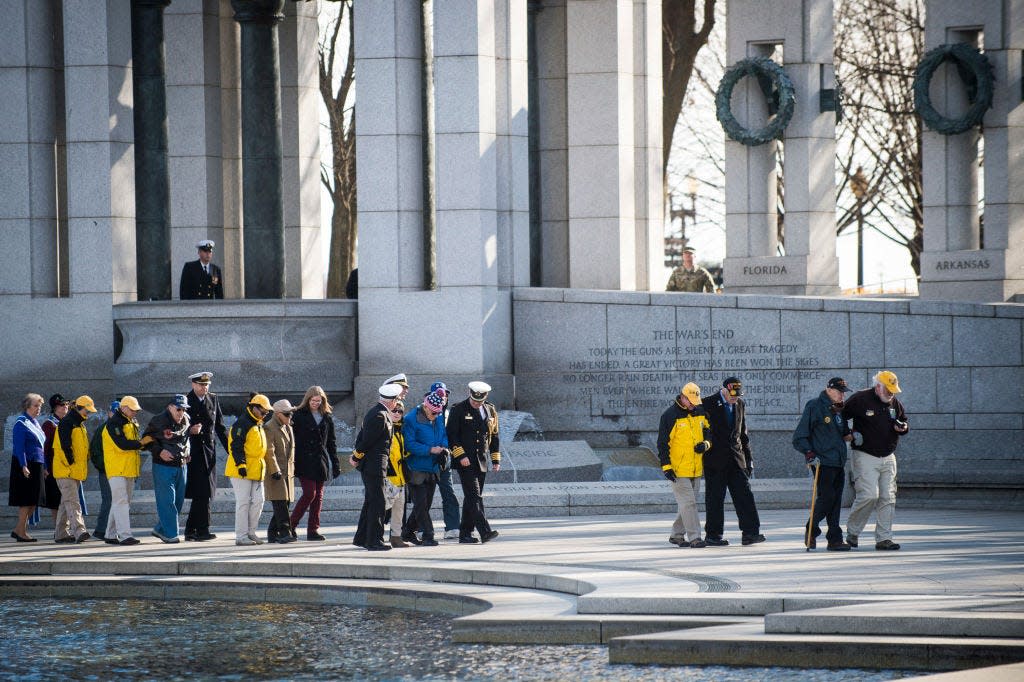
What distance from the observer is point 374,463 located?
16.7 metres

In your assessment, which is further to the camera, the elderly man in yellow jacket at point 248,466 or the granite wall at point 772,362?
the granite wall at point 772,362

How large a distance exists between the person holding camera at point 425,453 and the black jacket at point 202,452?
87.6 inches

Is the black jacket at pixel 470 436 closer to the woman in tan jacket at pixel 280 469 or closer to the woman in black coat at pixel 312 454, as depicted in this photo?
the woman in black coat at pixel 312 454

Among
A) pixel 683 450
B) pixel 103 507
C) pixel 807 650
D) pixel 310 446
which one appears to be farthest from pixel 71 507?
pixel 807 650

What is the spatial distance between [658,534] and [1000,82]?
51.6 ft

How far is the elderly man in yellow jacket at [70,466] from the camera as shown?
59.2 ft

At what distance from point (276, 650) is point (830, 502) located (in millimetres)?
6253

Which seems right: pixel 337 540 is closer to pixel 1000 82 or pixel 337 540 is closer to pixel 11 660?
pixel 11 660

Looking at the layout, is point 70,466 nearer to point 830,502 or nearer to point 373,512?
point 373,512

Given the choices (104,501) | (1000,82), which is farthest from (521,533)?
(1000,82)

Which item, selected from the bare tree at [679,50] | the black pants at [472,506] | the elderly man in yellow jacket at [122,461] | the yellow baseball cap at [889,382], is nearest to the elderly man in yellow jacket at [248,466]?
the elderly man in yellow jacket at [122,461]


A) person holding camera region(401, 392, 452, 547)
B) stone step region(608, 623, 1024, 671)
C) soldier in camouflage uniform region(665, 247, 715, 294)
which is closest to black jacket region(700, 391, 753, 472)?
person holding camera region(401, 392, 452, 547)

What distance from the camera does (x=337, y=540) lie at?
1764 cm

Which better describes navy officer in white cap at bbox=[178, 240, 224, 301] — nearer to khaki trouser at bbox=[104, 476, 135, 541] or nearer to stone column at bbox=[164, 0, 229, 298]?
stone column at bbox=[164, 0, 229, 298]
